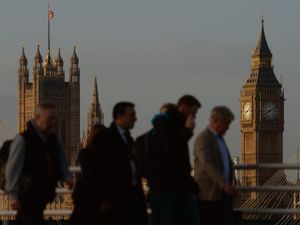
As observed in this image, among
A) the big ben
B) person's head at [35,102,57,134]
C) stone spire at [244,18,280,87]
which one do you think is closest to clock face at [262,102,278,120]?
the big ben

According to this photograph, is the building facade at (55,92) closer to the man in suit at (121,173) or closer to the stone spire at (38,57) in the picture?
the stone spire at (38,57)

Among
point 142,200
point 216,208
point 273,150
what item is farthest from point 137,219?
point 273,150

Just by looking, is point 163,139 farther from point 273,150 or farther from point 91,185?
point 273,150

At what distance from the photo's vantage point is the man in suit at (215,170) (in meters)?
9.88

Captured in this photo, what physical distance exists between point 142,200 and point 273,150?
99201 millimetres

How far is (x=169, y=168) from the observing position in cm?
948

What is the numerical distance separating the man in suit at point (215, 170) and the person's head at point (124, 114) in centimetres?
64

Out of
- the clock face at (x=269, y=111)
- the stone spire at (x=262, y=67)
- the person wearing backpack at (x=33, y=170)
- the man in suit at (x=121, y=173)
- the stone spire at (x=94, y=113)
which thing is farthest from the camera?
the stone spire at (x=262, y=67)

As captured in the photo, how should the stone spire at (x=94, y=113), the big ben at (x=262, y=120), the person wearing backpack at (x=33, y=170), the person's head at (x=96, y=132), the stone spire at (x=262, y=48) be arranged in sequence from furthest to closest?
1. the stone spire at (x=262, y=48)
2. the big ben at (x=262, y=120)
3. the stone spire at (x=94, y=113)
4. the person's head at (x=96, y=132)
5. the person wearing backpack at (x=33, y=170)

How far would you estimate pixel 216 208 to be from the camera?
10.0 meters

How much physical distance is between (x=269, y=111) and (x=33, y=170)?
10034 centimetres

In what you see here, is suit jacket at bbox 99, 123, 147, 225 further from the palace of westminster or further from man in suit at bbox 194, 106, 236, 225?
the palace of westminster

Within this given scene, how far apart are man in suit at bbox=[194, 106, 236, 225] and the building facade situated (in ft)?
320

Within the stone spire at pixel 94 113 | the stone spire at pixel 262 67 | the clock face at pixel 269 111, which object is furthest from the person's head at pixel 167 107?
the stone spire at pixel 262 67
